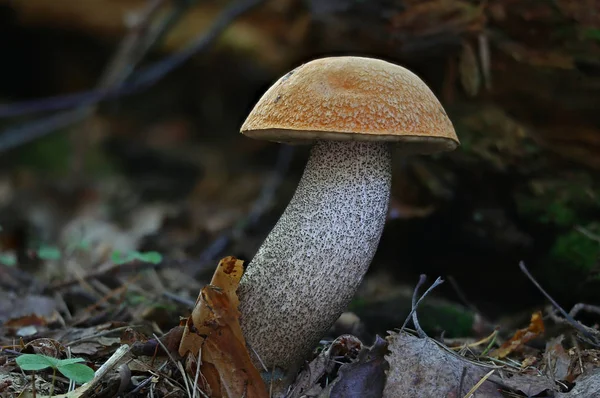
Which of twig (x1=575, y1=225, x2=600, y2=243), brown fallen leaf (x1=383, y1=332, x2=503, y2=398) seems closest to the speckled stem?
brown fallen leaf (x1=383, y1=332, x2=503, y2=398)

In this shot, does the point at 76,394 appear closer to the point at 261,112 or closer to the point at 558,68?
the point at 261,112

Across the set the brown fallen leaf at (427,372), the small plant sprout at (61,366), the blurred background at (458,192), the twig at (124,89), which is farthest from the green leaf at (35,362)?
the twig at (124,89)

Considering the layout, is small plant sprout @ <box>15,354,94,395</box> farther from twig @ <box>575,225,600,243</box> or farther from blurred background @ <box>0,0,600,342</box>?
twig @ <box>575,225,600,243</box>

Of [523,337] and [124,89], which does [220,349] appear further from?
[124,89]

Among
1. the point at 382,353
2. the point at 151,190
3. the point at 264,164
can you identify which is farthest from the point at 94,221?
the point at 382,353

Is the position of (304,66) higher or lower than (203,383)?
higher

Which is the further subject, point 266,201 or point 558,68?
point 266,201

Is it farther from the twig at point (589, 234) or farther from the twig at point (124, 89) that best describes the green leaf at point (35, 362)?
the twig at point (124, 89)
